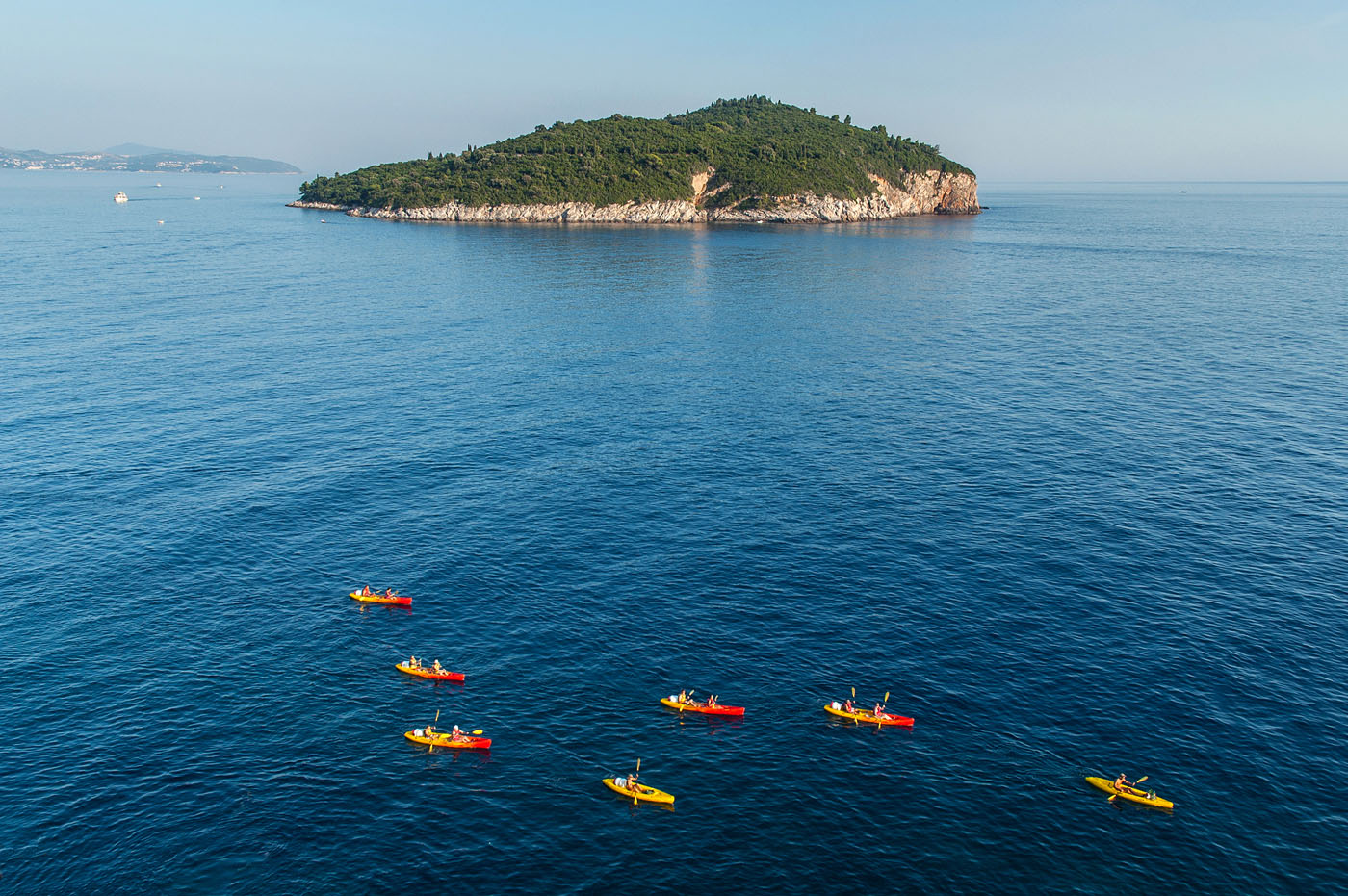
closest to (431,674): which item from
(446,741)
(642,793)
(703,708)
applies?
(446,741)

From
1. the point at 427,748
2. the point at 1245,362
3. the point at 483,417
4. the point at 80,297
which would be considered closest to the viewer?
the point at 427,748

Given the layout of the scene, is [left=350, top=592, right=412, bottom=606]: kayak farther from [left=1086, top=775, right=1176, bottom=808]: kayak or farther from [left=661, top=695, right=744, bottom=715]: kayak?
[left=1086, top=775, right=1176, bottom=808]: kayak

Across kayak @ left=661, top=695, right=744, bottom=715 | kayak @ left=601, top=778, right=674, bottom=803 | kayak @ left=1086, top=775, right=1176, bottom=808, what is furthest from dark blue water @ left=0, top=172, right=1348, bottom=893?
kayak @ left=661, top=695, right=744, bottom=715

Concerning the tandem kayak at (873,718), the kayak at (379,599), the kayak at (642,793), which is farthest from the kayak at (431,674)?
the tandem kayak at (873,718)

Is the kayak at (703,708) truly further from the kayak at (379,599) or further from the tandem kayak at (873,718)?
the kayak at (379,599)

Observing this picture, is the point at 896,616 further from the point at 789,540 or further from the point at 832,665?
the point at 789,540

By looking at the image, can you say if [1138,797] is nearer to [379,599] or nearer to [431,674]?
[431,674]

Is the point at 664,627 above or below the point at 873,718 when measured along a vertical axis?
above

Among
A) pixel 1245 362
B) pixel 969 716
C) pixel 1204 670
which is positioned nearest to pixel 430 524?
pixel 969 716
